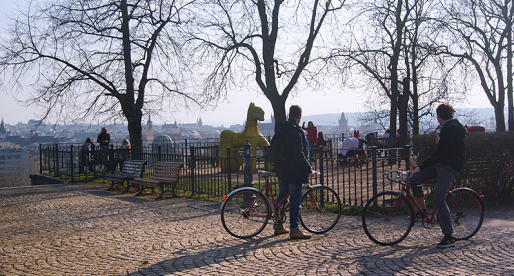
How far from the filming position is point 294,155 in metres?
5.72

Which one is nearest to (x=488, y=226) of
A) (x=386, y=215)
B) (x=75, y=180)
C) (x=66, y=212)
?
(x=386, y=215)

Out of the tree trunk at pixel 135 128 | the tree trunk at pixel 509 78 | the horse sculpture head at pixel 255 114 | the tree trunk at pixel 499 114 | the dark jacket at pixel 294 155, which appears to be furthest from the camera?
the tree trunk at pixel 499 114

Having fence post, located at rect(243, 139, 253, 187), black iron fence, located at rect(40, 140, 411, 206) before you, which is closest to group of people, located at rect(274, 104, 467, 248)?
black iron fence, located at rect(40, 140, 411, 206)

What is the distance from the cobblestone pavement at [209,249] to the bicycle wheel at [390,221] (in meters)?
0.12

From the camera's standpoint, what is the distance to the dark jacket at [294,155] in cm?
570

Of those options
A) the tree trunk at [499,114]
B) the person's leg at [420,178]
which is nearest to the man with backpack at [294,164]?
the person's leg at [420,178]

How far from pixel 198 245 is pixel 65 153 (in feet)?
38.8

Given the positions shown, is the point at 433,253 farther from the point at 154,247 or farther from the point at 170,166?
the point at 170,166

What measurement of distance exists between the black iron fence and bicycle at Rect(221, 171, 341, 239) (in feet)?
2.78

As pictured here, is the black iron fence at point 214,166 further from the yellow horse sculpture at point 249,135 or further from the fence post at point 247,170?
the yellow horse sculpture at point 249,135

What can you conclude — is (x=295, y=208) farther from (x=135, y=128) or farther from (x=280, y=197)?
(x=135, y=128)

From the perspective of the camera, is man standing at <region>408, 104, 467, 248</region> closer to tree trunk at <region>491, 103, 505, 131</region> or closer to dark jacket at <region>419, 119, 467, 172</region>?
dark jacket at <region>419, 119, 467, 172</region>

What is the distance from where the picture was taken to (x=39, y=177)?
17.5m

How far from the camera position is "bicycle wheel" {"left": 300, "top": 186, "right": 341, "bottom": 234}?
20.7 ft
